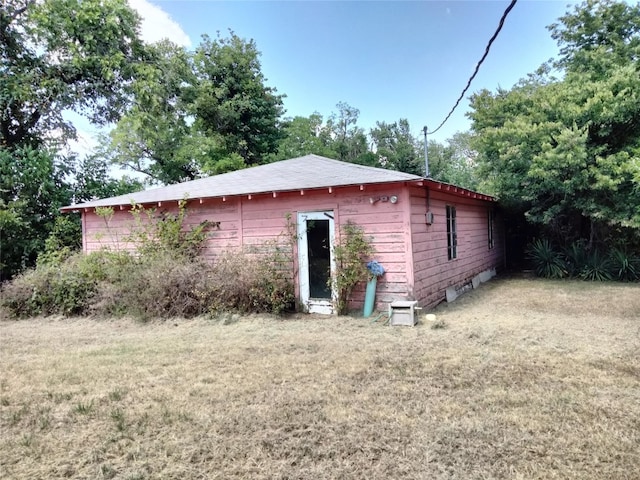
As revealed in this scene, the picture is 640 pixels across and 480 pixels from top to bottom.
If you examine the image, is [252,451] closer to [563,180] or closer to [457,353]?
[457,353]

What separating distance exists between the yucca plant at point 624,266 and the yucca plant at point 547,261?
106 centimetres

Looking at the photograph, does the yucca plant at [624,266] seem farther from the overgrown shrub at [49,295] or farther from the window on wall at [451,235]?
the overgrown shrub at [49,295]

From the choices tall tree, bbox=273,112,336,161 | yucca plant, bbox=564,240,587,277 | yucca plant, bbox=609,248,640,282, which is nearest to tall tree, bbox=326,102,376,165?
tall tree, bbox=273,112,336,161

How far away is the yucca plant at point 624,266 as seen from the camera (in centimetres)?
931

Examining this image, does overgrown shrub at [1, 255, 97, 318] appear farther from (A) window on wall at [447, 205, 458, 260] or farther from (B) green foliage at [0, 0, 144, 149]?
(A) window on wall at [447, 205, 458, 260]

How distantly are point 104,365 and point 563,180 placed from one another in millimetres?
9763

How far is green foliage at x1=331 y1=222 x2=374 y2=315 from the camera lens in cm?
623

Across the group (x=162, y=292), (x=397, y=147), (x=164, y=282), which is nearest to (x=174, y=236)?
(x=164, y=282)

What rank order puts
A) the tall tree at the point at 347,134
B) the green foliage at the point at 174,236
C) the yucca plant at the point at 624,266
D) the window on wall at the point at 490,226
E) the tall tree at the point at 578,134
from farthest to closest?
the tall tree at the point at 347,134 < the window on wall at the point at 490,226 < the yucca plant at the point at 624,266 < the tall tree at the point at 578,134 < the green foliage at the point at 174,236

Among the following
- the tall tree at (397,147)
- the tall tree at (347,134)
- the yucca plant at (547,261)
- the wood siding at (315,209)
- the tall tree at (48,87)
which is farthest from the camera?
the tall tree at (347,134)

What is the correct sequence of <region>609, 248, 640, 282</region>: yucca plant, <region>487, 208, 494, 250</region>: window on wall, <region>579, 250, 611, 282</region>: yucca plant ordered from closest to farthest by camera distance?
1. <region>609, 248, 640, 282</region>: yucca plant
2. <region>579, 250, 611, 282</region>: yucca plant
3. <region>487, 208, 494, 250</region>: window on wall

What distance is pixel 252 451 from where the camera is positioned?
2330 mm

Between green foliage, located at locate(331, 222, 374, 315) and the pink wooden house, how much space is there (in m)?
0.15

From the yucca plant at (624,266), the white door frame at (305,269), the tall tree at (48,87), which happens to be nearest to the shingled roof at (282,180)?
the white door frame at (305,269)
